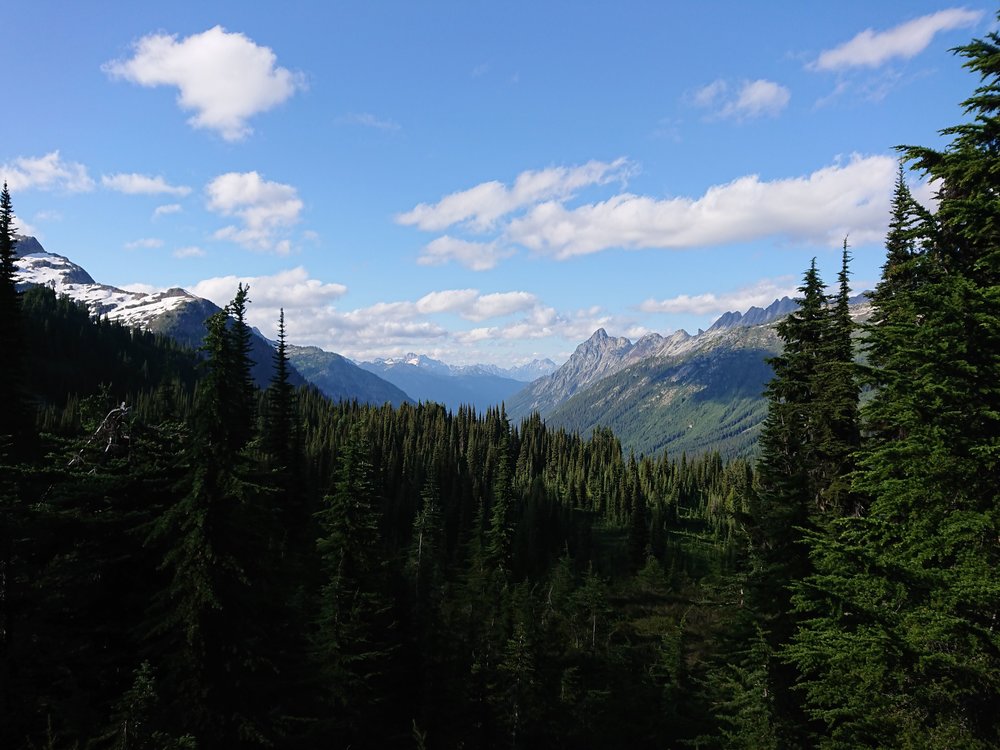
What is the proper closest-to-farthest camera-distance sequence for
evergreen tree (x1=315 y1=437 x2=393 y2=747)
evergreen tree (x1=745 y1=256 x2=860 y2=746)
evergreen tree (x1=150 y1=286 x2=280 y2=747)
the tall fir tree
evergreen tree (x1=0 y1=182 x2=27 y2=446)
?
the tall fir tree
evergreen tree (x1=150 y1=286 x2=280 y2=747)
evergreen tree (x1=745 y1=256 x2=860 y2=746)
evergreen tree (x1=315 y1=437 x2=393 y2=747)
evergreen tree (x1=0 y1=182 x2=27 y2=446)

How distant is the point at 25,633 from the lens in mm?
10781

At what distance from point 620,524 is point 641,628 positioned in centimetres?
6615

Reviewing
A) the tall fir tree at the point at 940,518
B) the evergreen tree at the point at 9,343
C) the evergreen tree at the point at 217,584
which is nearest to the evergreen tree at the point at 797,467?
the tall fir tree at the point at 940,518

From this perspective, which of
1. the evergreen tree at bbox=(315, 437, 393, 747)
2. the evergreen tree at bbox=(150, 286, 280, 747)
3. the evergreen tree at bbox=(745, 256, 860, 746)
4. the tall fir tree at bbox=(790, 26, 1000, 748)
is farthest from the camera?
the evergreen tree at bbox=(315, 437, 393, 747)

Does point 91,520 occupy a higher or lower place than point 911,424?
lower

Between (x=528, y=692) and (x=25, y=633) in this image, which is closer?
(x=25, y=633)

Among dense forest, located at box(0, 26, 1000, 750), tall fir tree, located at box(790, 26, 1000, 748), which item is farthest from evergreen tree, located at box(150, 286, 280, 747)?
tall fir tree, located at box(790, 26, 1000, 748)

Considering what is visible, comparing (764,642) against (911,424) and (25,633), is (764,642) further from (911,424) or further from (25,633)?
(25,633)

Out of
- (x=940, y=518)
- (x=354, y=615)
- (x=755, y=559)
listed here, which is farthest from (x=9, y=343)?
(x=940, y=518)

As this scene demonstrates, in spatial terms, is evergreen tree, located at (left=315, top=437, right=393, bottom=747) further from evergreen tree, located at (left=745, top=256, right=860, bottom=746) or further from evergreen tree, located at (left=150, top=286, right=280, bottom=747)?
evergreen tree, located at (left=745, top=256, right=860, bottom=746)

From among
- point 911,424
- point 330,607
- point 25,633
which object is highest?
point 911,424

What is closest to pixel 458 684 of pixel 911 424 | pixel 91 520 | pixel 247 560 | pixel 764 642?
pixel 764 642

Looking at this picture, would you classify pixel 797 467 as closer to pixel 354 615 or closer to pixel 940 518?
pixel 940 518

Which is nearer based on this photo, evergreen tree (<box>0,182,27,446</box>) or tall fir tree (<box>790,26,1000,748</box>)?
tall fir tree (<box>790,26,1000,748</box>)
